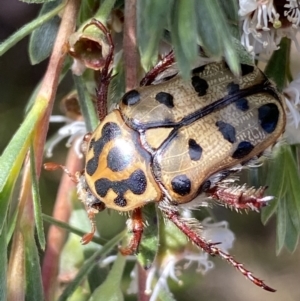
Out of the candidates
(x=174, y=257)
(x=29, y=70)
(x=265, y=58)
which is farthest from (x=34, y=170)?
(x=29, y=70)

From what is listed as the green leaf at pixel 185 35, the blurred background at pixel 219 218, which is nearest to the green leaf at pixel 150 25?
the green leaf at pixel 185 35

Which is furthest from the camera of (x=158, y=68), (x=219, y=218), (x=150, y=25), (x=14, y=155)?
(x=219, y=218)

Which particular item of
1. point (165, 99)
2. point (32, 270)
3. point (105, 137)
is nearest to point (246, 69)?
point (165, 99)

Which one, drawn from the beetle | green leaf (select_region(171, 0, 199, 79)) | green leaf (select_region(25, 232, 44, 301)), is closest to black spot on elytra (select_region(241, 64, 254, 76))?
the beetle

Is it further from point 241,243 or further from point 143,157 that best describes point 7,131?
point 143,157

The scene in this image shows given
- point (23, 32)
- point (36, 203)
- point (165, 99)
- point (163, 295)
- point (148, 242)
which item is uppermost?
point (23, 32)

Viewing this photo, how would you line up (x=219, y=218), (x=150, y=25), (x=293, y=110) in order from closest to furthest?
(x=150, y=25) → (x=293, y=110) → (x=219, y=218)

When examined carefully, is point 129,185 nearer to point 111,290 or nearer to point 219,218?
point 111,290

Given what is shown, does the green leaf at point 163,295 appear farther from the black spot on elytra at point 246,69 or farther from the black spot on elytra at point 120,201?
the black spot on elytra at point 246,69
